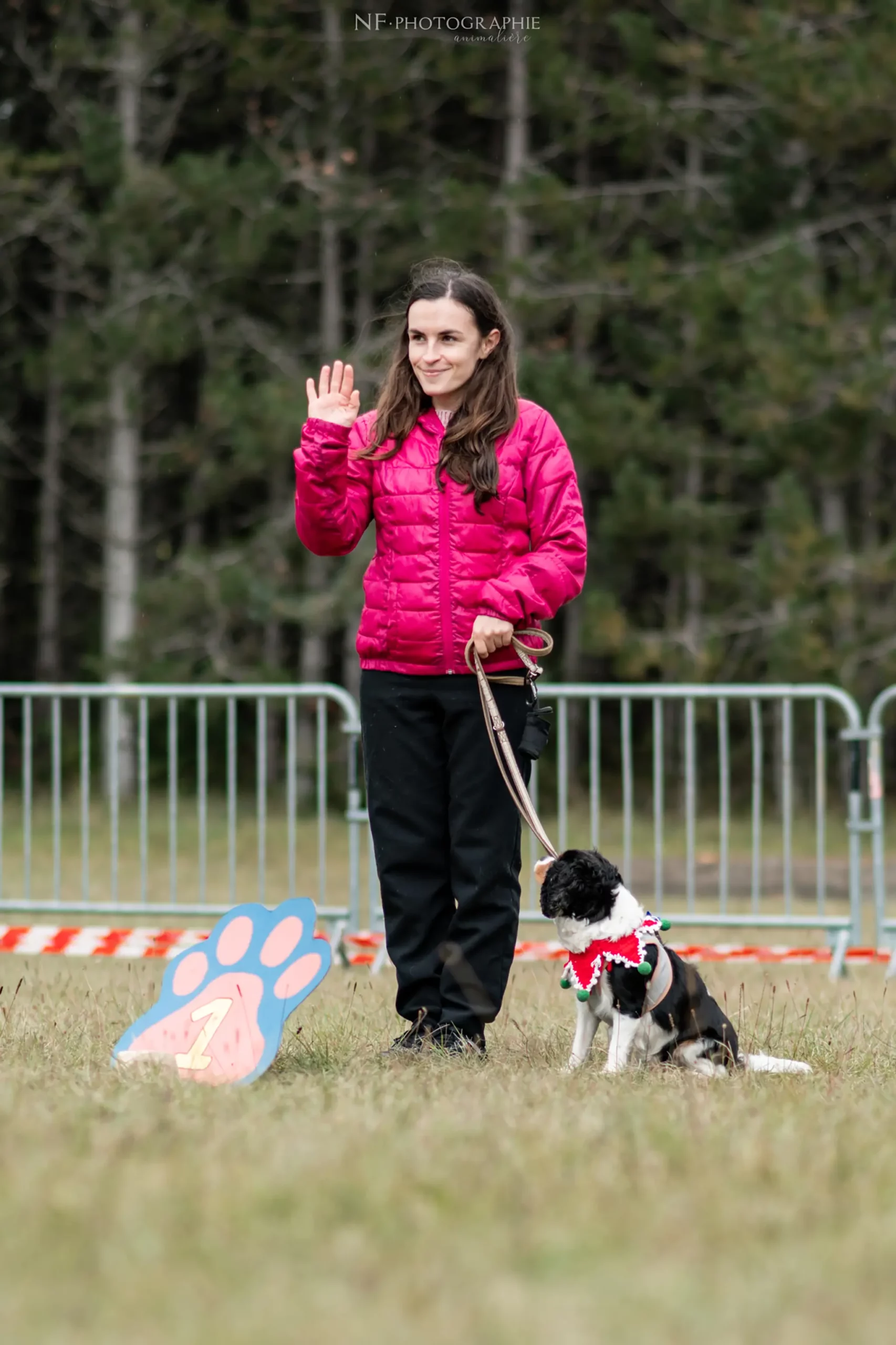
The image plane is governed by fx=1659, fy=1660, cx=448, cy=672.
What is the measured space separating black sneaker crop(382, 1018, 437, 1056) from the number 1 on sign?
1.37ft

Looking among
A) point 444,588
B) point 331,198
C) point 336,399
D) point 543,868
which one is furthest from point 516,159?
point 543,868

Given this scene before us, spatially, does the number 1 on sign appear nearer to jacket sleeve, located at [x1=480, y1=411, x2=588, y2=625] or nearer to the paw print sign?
the paw print sign

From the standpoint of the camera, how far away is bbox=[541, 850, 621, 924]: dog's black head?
154 inches

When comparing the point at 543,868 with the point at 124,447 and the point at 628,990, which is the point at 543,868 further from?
the point at 124,447

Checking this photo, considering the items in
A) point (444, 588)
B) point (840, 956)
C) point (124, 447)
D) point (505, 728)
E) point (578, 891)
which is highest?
point (124, 447)

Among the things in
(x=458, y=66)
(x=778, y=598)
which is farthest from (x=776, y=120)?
(x=778, y=598)

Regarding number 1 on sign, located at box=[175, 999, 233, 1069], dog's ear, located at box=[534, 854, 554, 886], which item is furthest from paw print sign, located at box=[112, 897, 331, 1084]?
dog's ear, located at box=[534, 854, 554, 886]

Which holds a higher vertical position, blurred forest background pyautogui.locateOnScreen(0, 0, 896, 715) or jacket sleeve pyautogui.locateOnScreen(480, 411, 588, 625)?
blurred forest background pyautogui.locateOnScreen(0, 0, 896, 715)

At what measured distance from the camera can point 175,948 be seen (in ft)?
22.6

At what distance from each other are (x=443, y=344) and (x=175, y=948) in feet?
11.5

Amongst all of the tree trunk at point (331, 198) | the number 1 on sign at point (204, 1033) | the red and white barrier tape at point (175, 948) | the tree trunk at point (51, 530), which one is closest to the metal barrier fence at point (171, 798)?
the red and white barrier tape at point (175, 948)

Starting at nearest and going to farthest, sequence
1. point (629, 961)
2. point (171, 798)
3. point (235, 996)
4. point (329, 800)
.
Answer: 1. point (629, 961)
2. point (235, 996)
3. point (171, 798)
4. point (329, 800)

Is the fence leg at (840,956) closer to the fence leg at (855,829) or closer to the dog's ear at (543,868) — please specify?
the fence leg at (855,829)

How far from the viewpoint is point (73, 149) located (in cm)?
1839
